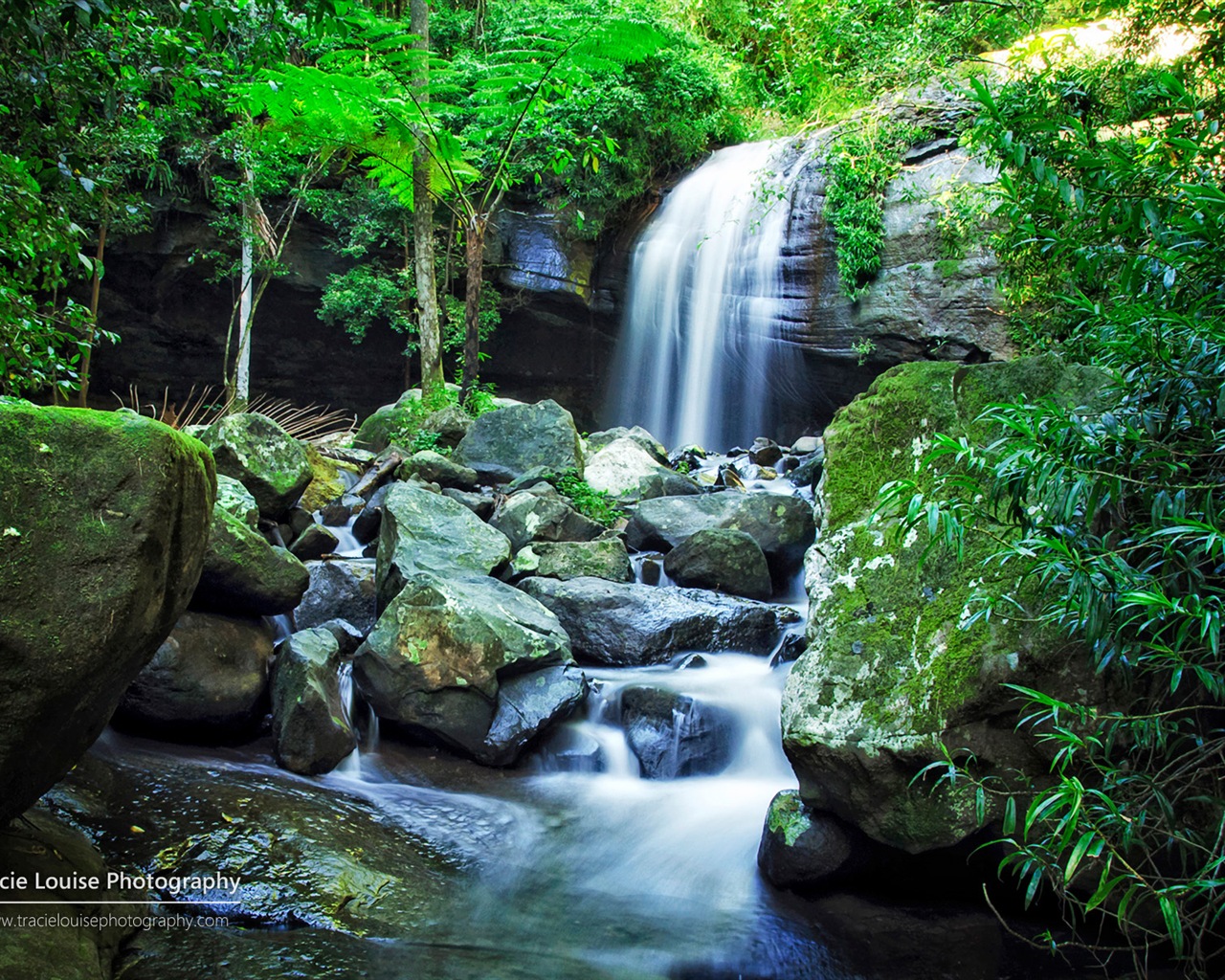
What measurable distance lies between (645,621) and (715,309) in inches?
357

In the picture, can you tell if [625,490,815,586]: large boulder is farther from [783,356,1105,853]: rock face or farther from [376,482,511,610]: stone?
[783,356,1105,853]: rock face

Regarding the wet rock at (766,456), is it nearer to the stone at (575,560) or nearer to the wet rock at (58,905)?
the stone at (575,560)

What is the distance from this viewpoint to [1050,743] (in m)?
3.06

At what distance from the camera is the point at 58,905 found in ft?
8.34

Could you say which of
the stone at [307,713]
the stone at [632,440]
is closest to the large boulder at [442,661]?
the stone at [307,713]

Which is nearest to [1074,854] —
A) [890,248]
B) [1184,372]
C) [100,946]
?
[1184,372]

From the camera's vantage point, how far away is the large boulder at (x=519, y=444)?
8.51 meters

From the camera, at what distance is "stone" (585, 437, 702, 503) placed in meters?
8.88

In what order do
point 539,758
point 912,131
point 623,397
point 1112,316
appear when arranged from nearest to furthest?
point 1112,316
point 539,758
point 912,131
point 623,397

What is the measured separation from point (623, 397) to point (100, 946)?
1385 centimetres

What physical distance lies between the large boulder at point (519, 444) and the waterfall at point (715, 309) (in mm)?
5799

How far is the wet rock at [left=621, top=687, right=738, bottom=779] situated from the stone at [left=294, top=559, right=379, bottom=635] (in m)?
1.99

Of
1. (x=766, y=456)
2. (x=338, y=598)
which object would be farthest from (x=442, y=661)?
(x=766, y=456)

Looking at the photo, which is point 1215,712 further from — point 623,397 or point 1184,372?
point 623,397
